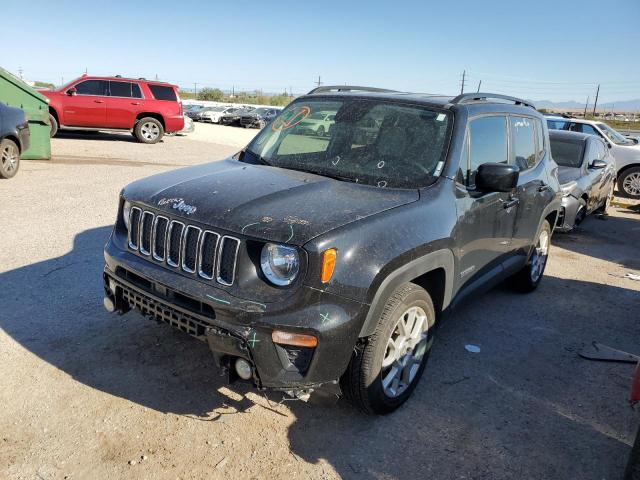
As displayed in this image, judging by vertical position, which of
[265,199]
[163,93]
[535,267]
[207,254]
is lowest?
[535,267]

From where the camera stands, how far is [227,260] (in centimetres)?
282

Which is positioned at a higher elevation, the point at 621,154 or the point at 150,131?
the point at 621,154

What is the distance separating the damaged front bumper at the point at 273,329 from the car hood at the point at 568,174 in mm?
6555

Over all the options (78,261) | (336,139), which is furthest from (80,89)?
(336,139)

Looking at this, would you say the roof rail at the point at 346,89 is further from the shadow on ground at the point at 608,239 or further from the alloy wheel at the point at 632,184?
the alloy wheel at the point at 632,184

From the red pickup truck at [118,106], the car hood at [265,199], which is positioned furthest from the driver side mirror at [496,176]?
the red pickup truck at [118,106]

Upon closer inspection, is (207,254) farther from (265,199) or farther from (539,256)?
(539,256)

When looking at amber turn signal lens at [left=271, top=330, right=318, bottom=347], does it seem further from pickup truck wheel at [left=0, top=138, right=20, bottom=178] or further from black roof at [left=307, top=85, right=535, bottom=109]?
pickup truck wheel at [left=0, top=138, right=20, bottom=178]

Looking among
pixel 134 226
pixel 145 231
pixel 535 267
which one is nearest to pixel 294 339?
pixel 145 231

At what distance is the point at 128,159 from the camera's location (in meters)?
13.4

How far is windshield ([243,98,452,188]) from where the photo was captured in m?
3.67

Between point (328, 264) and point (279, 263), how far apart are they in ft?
0.86

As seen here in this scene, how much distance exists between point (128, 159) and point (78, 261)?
28.1ft

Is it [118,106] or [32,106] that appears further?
[118,106]
